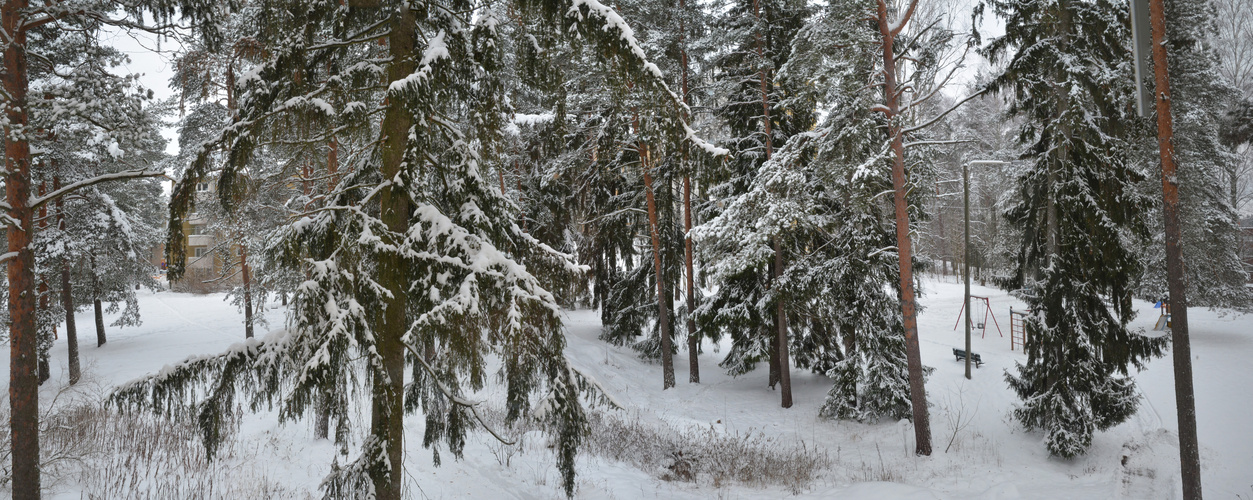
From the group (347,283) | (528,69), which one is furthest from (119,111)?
(528,69)

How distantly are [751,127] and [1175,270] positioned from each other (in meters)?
9.26

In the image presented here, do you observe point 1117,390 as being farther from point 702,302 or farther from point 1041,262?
point 702,302

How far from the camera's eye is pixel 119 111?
5527 mm

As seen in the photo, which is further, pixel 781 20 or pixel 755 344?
pixel 755 344

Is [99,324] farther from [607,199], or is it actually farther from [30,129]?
[30,129]

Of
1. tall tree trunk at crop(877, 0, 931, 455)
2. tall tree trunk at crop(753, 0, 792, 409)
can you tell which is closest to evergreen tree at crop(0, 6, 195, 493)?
tall tree trunk at crop(877, 0, 931, 455)

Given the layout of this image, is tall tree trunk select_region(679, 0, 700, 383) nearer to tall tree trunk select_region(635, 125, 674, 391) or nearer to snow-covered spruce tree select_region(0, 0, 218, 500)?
tall tree trunk select_region(635, 125, 674, 391)

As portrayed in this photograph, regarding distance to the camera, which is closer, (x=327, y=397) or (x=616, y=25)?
(x=327, y=397)

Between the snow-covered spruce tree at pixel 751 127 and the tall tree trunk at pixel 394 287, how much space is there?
9258mm

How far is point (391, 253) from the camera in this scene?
4.11 m

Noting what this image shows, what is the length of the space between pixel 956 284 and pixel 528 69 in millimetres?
43761

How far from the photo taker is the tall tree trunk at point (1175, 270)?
24.3 feet

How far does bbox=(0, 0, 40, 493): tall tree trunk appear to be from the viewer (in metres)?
5.17

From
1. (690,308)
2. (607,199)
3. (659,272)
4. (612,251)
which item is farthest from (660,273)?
(612,251)
